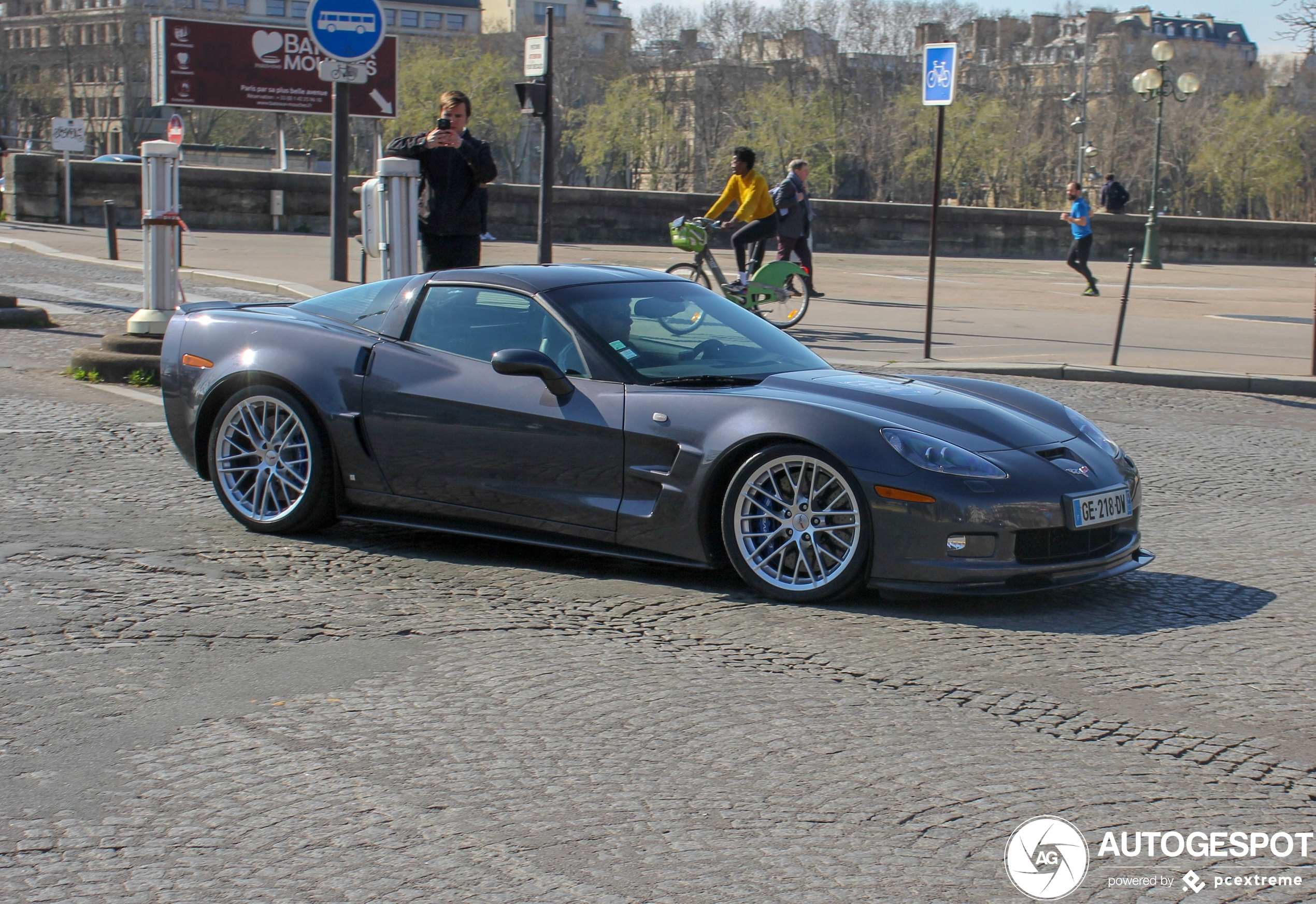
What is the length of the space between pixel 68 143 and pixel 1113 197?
927 inches

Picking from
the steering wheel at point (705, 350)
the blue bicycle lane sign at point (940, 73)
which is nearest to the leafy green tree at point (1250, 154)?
the blue bicycle lane sign at point (940, 73)

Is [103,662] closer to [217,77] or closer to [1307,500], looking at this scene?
[1307,500]

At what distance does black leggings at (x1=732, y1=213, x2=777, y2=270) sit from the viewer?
15750 millimetres

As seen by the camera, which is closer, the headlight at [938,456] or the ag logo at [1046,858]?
the ag logo at [1046,858]

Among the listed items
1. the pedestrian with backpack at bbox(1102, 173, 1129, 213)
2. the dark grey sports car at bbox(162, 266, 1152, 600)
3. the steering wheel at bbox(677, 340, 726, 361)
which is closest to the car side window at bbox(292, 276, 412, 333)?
the dark grey sports car at bbox(162, 266, 1152, 600)

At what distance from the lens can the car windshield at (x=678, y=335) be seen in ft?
18.8

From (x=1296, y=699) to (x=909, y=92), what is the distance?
92.9 metres

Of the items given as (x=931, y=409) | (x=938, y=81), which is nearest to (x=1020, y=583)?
(x=931, y=409)

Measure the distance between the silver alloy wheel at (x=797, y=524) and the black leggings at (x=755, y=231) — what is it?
34.9 feet

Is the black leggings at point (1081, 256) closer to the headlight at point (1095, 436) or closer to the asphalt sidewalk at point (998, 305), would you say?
the asphalt sidewalk at point (998, 305)

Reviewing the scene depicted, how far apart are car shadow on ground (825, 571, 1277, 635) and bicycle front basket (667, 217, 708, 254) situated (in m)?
9.86

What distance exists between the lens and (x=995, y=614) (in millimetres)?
5188

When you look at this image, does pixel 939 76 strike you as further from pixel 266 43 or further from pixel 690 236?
pixel 266 43

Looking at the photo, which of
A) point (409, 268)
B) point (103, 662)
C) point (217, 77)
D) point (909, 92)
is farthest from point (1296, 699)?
point (909, 92)
